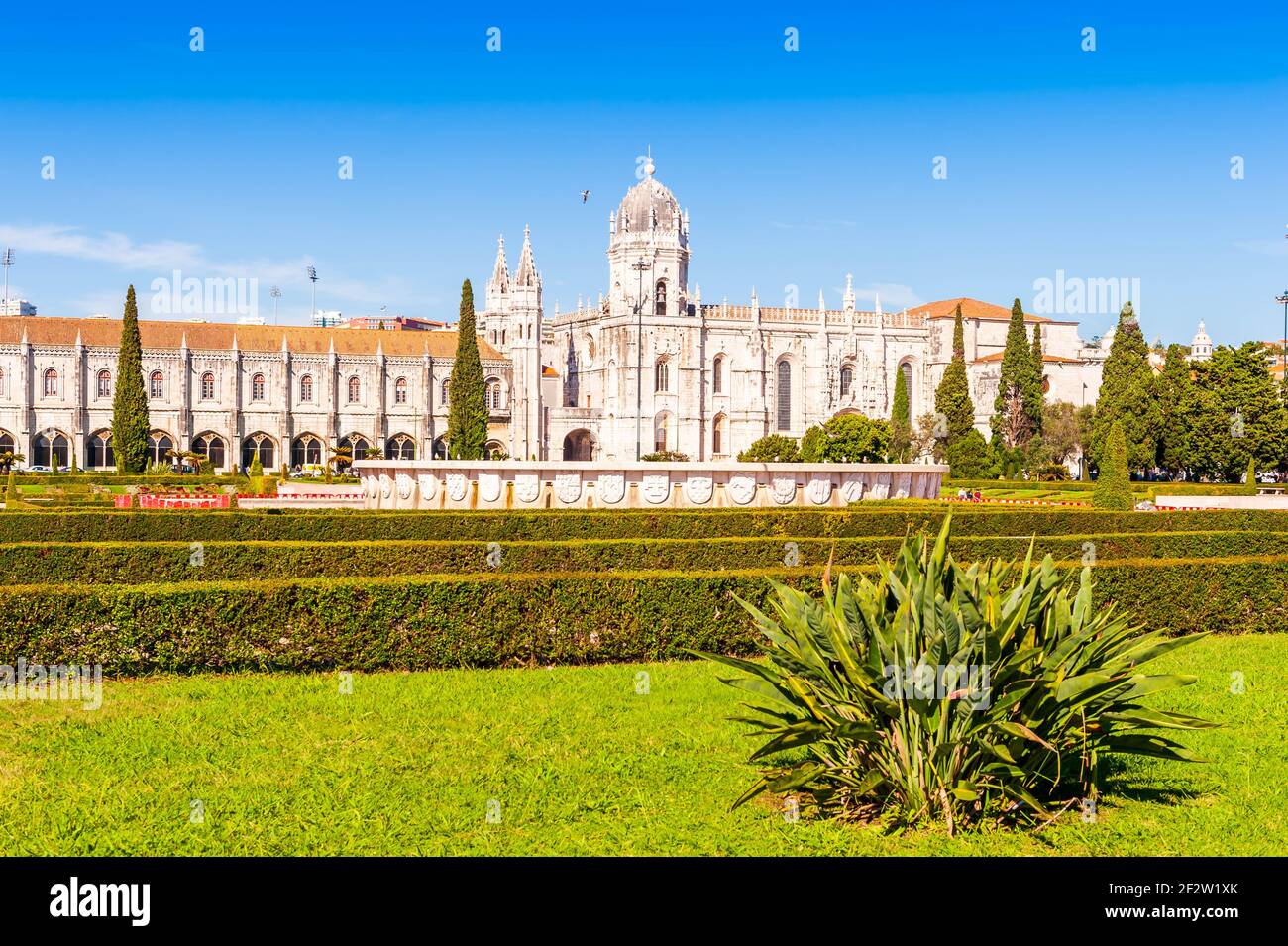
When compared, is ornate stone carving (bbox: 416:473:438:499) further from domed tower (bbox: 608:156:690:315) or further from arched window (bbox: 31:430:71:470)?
domed tower (bbox: 608:156:690:315)

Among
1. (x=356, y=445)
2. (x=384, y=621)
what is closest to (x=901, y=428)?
(x=356, y=445)

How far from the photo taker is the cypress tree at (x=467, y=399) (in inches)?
2189

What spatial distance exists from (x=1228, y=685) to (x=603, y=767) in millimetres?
5709

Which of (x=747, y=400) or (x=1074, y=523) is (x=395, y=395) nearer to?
(x=747, y=400)

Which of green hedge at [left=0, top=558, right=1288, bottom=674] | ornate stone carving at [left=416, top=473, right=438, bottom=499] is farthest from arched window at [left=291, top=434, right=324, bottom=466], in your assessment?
green hedge at [left=0, top=558, right=1288, bottom=674]

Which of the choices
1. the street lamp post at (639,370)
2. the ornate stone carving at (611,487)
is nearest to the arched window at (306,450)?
the street lamp post at (639,370)

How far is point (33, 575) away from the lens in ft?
45.9

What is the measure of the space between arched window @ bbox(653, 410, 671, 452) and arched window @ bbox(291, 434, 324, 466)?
58.0ft

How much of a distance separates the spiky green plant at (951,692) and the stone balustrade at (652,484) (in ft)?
56.5

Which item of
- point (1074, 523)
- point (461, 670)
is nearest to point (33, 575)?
point (461, 670)

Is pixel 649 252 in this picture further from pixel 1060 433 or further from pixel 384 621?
pixel 384 621

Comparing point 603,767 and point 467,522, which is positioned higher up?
point 467,522

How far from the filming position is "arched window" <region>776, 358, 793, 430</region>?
76.6m
